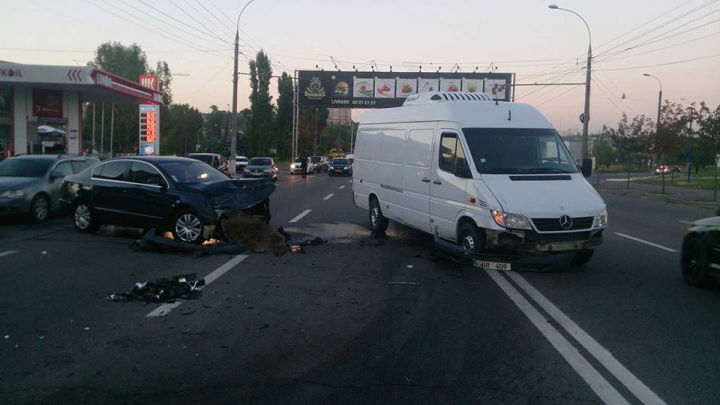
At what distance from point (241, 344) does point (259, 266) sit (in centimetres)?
393

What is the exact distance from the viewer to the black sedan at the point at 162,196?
37.1 ft

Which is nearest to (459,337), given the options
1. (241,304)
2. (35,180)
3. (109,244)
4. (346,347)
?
(346,347)

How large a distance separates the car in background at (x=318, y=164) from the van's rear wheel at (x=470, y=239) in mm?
44037

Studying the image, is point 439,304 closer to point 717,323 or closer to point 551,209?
point 551,209

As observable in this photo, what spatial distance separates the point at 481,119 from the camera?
10375mm

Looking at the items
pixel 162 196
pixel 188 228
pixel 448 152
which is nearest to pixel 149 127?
pixel 162 196

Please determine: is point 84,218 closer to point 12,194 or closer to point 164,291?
point 12,194

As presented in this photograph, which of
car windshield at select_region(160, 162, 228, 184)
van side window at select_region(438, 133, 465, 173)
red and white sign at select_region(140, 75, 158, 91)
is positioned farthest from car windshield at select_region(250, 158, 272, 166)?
van side window at select_region(438, 133, 465, 173)

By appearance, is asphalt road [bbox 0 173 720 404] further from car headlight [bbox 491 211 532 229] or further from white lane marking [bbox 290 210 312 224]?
white lane marking [bbox 290 210 312 224]

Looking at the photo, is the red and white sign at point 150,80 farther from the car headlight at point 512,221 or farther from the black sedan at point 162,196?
the car headlight at point 512,221

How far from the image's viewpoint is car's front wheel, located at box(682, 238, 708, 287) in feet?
27.3

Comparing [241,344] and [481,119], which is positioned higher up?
[481,119]

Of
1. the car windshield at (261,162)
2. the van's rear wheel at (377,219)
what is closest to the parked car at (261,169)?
the car windshield at (261,162)

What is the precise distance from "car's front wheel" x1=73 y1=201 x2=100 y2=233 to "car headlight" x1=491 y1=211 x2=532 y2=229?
27.9ft
